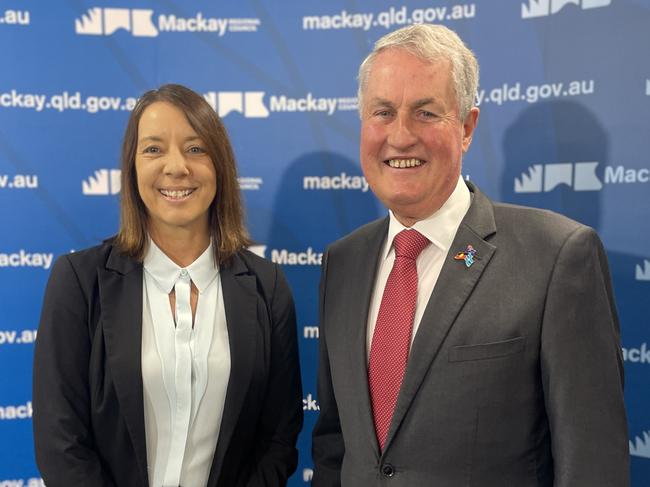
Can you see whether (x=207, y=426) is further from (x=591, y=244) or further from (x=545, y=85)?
(x=545, y=85)

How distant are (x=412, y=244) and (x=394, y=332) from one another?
27 cm

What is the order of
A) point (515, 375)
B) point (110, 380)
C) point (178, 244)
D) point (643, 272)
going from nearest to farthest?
1. point (515, 375)
2. point (110, 380)
3. point (178, 244)
4. point (643, 272)

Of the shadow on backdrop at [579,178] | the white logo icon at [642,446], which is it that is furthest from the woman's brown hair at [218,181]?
the white logo icon at [642,446]

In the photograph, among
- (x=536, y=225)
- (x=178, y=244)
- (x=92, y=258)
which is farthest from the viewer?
(x=178, y=244)

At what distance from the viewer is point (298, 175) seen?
274 cm

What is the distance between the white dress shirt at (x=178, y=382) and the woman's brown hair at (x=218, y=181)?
13cm

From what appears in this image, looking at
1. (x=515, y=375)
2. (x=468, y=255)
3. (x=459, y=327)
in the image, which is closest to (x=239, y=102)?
(x=468, y=255)

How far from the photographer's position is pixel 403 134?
159 centimetres

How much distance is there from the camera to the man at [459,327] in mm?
1427

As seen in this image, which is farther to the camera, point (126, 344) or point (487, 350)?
point (126, 344)

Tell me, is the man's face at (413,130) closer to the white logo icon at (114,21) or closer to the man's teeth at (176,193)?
the man's teeth at (176,193)

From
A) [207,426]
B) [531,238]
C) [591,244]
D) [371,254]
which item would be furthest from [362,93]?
[207,426]

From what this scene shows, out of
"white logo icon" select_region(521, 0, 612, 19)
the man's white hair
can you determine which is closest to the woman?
the man's white hair

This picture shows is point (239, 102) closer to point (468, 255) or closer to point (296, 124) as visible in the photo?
point (296, 124)
